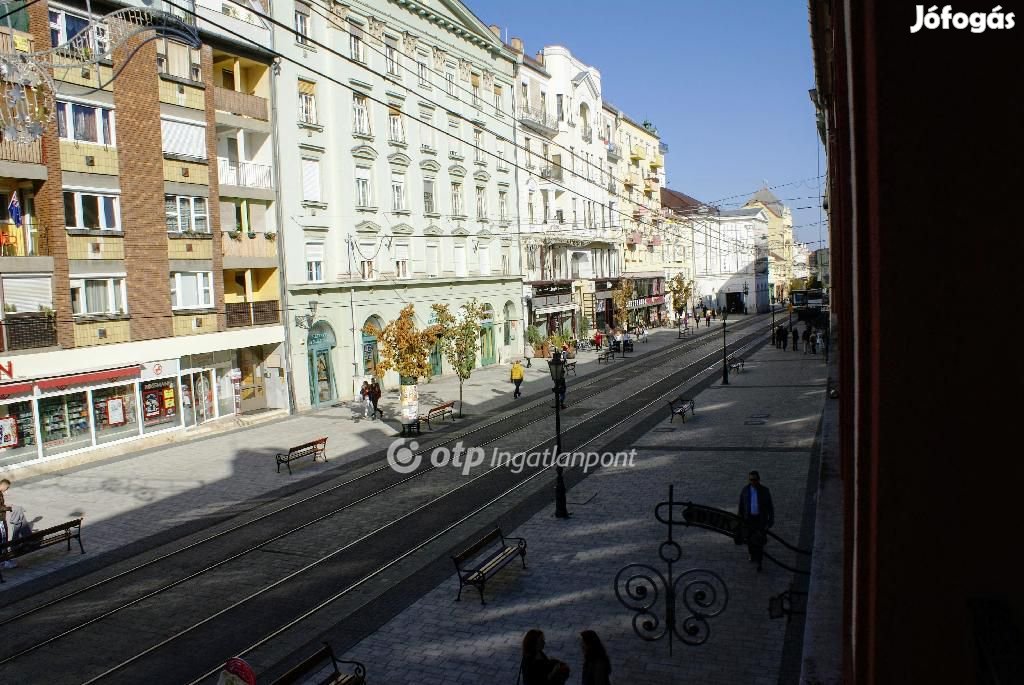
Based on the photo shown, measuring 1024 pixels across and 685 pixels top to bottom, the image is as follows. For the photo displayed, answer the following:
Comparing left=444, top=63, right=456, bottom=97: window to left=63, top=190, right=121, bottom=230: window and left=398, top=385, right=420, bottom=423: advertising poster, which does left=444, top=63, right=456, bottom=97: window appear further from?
left=398, top=385, right=420, bottom=423: advertising poster

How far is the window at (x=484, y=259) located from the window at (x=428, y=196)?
213 inches

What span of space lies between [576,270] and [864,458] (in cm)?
5638

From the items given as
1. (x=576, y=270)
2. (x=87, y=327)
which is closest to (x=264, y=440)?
(x=87, y=327)

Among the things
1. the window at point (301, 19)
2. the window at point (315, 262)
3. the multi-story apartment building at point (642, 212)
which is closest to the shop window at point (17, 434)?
the window at point (315, 262)

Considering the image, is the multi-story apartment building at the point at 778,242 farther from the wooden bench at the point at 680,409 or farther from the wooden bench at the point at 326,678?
the wooden bench at the point at 326,678

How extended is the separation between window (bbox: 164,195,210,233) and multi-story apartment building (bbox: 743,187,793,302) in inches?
3817

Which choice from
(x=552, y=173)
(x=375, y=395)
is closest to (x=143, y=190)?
(x=375, y=395)

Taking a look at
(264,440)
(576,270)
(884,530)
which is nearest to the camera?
(884,530)

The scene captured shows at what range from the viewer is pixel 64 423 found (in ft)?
78.5

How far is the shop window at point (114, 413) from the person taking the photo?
2495 centimetres

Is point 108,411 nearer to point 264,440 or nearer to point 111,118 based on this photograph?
point 264,440

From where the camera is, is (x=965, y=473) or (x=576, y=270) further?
(x=576, y=270)

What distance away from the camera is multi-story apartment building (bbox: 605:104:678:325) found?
7050cm

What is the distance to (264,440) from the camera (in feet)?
87.5
